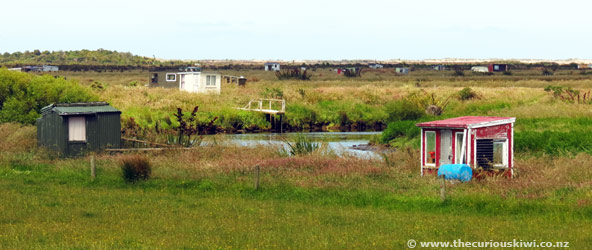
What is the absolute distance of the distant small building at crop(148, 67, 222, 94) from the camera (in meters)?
73.3

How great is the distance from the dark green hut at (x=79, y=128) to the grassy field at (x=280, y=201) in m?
0.87

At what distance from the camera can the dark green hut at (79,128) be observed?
31.2m

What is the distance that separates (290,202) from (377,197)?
2396 mm

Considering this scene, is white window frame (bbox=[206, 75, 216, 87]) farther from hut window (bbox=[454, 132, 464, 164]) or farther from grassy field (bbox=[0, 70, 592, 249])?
hut window (bbox=[454, 132, 464, 164])

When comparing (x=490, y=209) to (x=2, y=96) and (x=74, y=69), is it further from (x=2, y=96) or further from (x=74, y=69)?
(x=74, y=69)

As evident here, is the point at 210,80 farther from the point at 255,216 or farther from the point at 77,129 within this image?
the point at 255,216

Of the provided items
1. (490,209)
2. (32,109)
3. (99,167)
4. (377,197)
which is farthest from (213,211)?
(32,109)

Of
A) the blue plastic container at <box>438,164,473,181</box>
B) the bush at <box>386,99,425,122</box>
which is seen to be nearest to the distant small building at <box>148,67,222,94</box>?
the bush at <box>386,99,425,122</box>

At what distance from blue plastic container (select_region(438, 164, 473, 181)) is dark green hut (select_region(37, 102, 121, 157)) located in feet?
53.5

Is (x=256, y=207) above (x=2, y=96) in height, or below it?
below

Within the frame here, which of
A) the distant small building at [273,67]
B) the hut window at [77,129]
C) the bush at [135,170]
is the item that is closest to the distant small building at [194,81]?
the hut window at [77,129]

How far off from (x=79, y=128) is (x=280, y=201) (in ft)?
49.5

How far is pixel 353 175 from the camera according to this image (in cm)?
2327

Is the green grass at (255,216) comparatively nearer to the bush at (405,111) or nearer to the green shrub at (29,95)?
the green shrub at (29,95)
